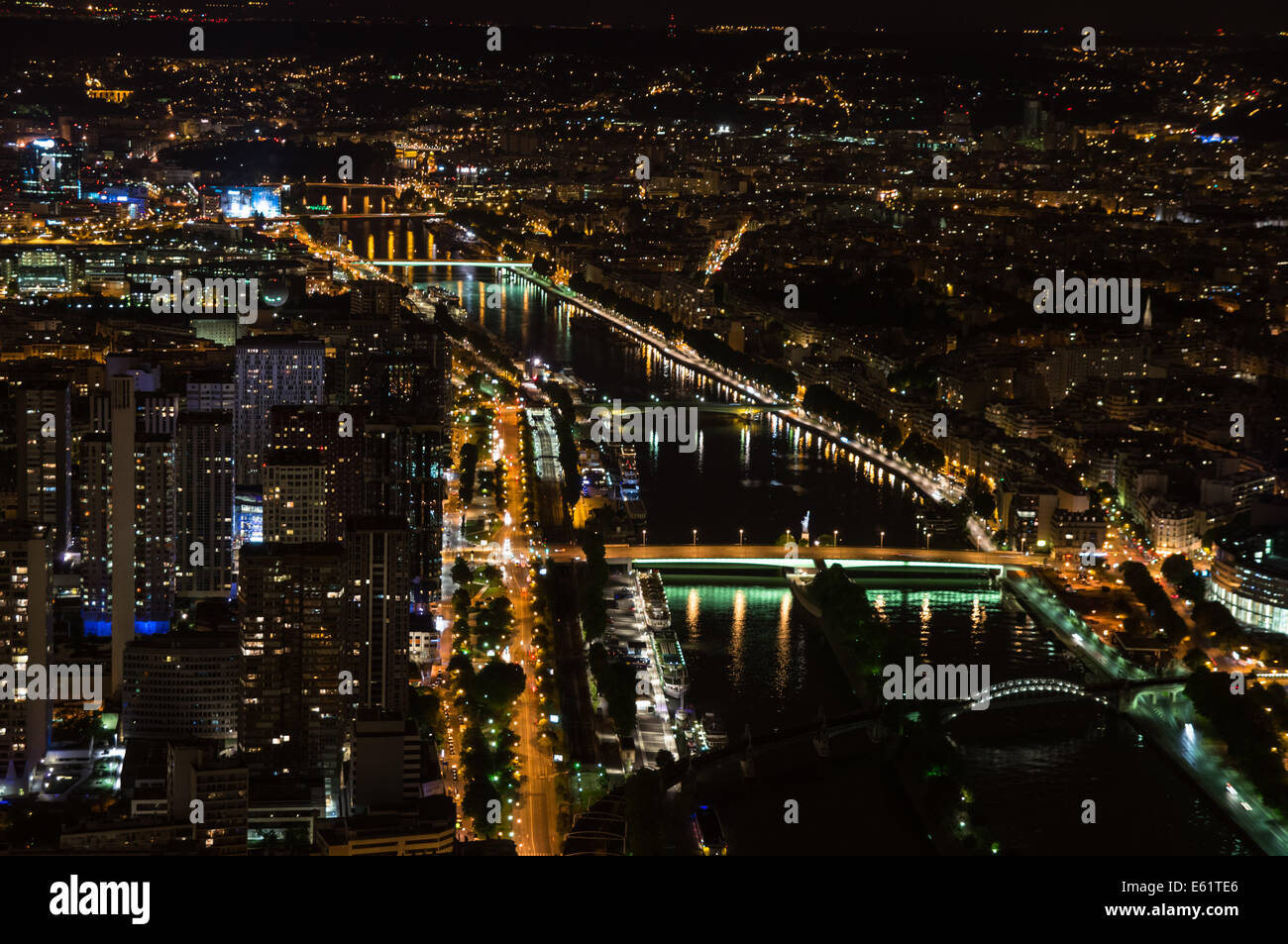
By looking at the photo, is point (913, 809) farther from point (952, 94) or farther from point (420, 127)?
point (420, 127)

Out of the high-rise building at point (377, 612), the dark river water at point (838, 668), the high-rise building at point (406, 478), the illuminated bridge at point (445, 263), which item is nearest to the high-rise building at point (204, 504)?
the high-rise building at point (406, 478)

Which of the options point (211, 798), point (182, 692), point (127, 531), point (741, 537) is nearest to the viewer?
point (211, 798)

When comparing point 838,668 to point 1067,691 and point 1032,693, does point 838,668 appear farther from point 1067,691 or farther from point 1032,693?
point 1067,691

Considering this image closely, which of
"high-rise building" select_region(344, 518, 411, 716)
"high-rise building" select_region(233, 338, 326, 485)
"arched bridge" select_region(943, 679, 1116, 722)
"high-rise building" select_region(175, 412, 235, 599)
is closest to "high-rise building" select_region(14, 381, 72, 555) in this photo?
"high-rise building" select_region(175, 412, 235, 599)

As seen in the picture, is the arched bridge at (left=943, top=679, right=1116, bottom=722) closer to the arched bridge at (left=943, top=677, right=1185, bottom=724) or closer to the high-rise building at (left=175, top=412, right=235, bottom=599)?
the arched bridge at (left=943, top=677, right=1185, bottom=724)

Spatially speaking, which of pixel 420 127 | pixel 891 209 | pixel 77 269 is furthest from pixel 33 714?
pixel 420 127

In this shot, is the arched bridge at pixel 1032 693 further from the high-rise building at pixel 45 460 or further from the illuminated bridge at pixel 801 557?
the high-rise building at pixel 45 460

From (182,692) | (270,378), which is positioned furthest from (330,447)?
(182,692)
